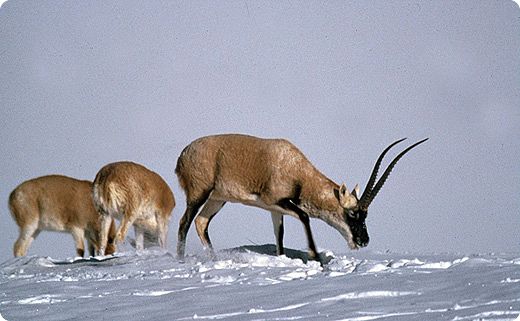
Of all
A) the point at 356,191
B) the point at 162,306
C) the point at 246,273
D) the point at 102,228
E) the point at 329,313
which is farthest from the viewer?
the point at 102,228

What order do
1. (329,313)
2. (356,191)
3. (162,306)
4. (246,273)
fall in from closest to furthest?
(329,313)
(162,306)
(246,273)
(356,191)

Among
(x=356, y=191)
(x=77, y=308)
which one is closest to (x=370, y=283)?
(x=77, y=308)

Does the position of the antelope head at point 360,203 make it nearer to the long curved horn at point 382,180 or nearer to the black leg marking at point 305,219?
the long curved horn at point 382,180

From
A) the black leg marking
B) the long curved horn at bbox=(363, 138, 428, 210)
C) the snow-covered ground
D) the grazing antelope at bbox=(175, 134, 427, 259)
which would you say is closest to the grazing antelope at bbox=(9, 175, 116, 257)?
the grazing antelope at bbox=(175, 134, 427, 259)

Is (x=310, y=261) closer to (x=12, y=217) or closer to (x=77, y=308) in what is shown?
(x=77, y=308)

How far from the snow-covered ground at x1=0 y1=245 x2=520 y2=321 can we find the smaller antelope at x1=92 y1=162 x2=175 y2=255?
396 cm

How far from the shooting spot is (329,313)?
5789mm

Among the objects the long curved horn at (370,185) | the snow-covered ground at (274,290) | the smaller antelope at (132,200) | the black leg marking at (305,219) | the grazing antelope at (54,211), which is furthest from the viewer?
the grazing antelope at (54,211)

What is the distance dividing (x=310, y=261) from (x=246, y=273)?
6.17 ft

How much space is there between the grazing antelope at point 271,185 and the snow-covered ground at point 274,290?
41.8 inches

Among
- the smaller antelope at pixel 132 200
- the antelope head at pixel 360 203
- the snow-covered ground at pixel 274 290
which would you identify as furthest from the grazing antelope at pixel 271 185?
the smaller antelope at pixel 132 200

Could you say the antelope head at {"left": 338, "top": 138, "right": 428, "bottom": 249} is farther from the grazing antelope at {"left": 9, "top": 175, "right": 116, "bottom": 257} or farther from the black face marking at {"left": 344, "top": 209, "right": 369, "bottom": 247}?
the grazing antelope at {"left": 9, "top": 175, "right": 116, "bottom": 257}

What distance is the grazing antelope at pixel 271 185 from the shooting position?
11336 millimetres

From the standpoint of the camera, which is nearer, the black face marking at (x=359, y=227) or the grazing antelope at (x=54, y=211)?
the black face marking at (x=359, y=227)
